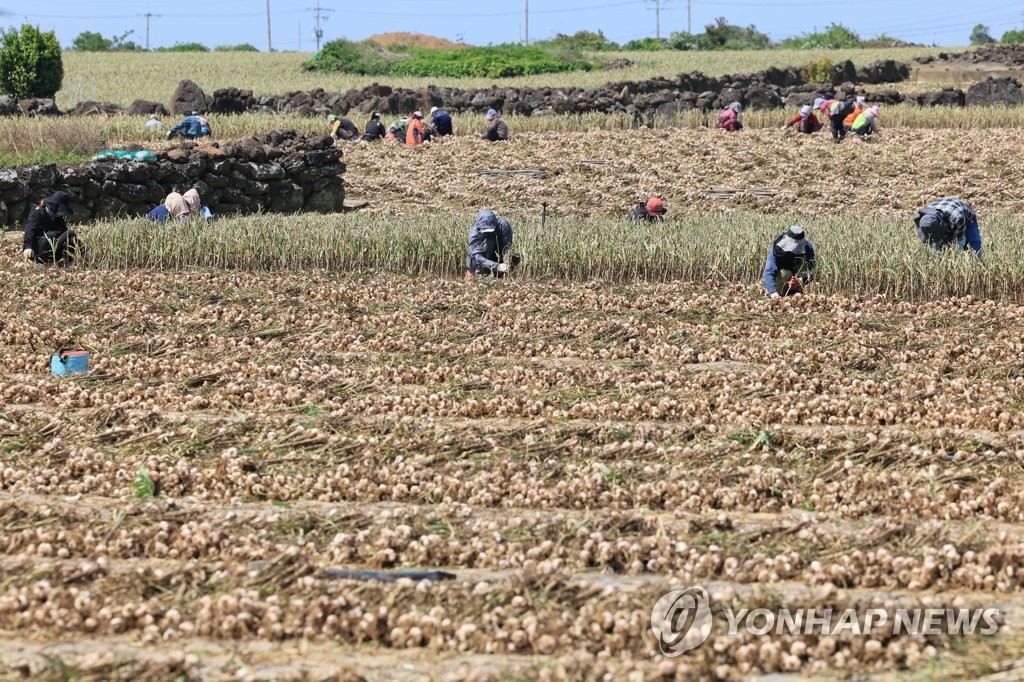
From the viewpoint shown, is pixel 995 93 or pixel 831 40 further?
pixel 831 40

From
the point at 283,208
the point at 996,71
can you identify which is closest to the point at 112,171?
the point at 283,208

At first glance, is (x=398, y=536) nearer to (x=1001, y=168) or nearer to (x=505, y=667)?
(x=505, y=667)

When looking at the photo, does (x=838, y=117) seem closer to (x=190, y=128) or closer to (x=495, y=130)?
(x=495, y=130)

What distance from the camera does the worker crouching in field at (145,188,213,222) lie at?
15.3m

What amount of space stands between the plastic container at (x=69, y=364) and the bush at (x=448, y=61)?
43.5 m

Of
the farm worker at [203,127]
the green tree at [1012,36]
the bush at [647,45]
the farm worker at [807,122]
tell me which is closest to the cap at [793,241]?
the farm worker at [807,122]

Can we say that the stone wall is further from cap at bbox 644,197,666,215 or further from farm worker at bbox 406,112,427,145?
cap at bbox 644,197,666,215

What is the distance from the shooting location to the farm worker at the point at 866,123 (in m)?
24.9

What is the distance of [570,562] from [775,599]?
Answer: 0.93m

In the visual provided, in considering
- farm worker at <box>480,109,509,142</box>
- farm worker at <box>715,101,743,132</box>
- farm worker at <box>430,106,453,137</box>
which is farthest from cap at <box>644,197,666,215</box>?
farm worker at <box>715,101,743,132</box>

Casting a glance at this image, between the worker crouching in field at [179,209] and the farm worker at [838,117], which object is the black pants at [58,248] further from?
the farm worker at [838,117]

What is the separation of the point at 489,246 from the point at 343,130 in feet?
44.8

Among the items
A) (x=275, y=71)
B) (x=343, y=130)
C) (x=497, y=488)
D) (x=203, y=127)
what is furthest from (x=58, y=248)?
(x=275, y=71)

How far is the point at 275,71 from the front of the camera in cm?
5666
